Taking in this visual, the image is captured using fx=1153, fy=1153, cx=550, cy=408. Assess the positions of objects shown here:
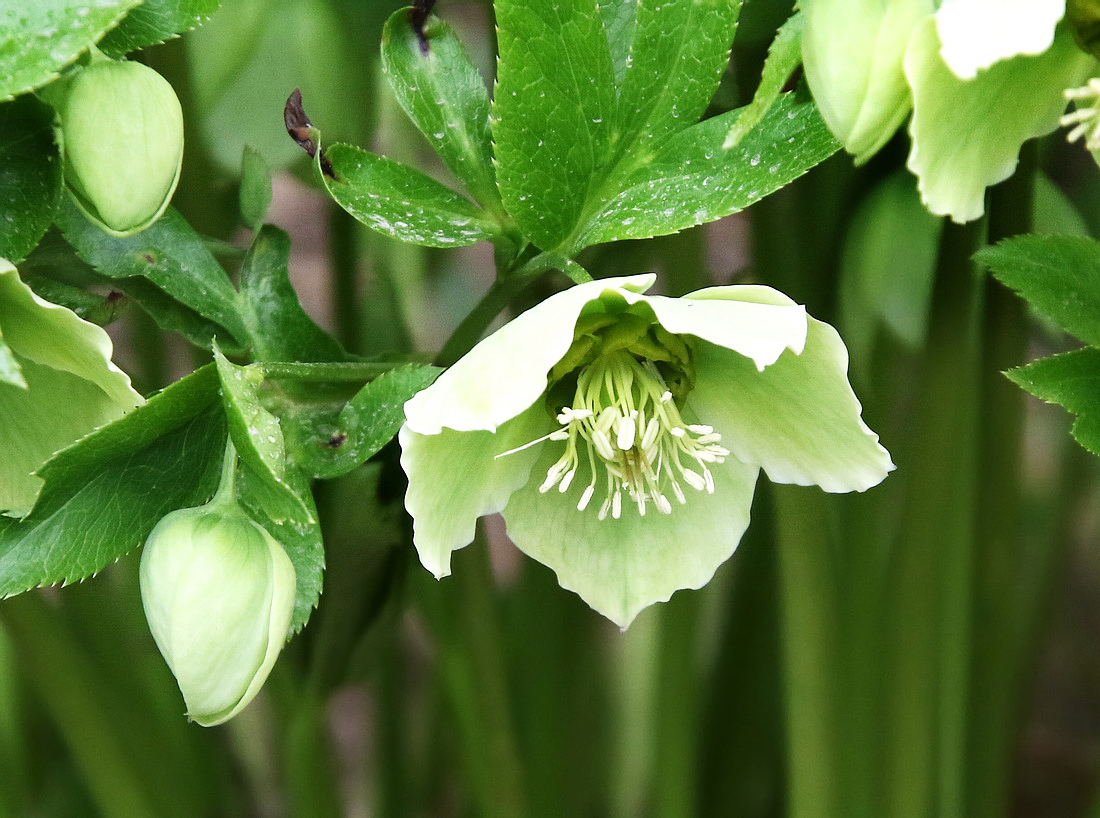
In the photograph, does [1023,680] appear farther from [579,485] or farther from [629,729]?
[579,485]

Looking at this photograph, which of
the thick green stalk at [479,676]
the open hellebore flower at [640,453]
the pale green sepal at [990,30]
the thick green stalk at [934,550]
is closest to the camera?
the pale green sepal at [990,30]

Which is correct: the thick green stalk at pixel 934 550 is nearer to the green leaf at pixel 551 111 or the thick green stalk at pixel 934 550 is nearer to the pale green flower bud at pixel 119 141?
the green leaf at pixel 551 111

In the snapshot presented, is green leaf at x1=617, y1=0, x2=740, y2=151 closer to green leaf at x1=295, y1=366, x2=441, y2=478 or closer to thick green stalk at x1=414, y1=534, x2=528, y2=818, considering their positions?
green leaf at x1=295, y1=366, x2=441, y2=478

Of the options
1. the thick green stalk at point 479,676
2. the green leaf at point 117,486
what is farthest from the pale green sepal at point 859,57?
the thick green stalk at point 479,676

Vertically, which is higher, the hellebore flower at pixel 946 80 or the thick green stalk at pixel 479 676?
the hellebore flower at pixel 946 80

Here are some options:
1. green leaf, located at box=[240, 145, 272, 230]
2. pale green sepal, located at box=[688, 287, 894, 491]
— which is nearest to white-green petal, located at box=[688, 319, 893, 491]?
pale green sepal, located at box=[688, 287, 894, 491]

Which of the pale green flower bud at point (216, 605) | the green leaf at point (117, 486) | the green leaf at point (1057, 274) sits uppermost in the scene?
the green leaf at point (1057, 274)
